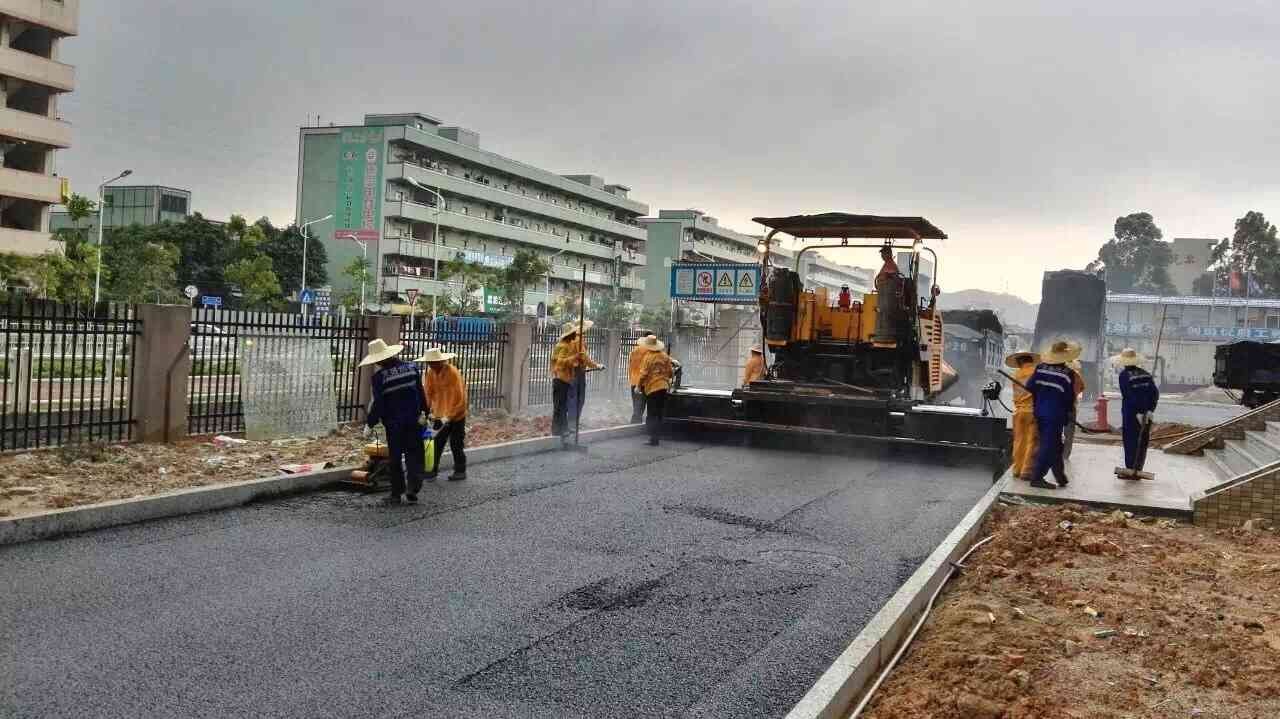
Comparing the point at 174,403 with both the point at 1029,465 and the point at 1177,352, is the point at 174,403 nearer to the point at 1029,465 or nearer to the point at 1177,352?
the point at 1029,465

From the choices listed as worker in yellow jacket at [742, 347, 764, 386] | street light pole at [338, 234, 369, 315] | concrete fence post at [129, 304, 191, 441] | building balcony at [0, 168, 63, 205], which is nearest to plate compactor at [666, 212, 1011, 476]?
worker in yellow jacket at [742, 347, 764, 386]

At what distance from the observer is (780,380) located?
49.9ft

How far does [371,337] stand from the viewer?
1467cm

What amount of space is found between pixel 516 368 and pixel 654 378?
3906mm

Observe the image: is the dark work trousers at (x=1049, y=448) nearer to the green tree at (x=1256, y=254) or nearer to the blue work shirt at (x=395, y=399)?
the blue work shirt at (x=395, y=399)

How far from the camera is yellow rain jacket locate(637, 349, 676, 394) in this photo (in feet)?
49.1

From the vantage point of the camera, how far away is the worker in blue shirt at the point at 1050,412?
10625mm

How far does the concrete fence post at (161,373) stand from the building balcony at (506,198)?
55515 millimetres

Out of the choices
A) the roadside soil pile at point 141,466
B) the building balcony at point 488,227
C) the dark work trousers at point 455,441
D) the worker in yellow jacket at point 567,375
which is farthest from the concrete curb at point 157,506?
the building balcony at point 488,227

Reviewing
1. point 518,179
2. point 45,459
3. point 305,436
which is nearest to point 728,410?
point 305,436

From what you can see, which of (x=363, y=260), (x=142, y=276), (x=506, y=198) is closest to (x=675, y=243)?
(x=506, y=198)

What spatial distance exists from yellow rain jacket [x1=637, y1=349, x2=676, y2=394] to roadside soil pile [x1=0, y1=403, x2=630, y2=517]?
8.08 ft

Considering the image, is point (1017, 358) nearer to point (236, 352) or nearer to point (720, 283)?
point (236, 352)

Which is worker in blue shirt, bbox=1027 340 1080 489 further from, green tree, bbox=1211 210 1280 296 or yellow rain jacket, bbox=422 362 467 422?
green tree, bbox=1211 210 1280 296
